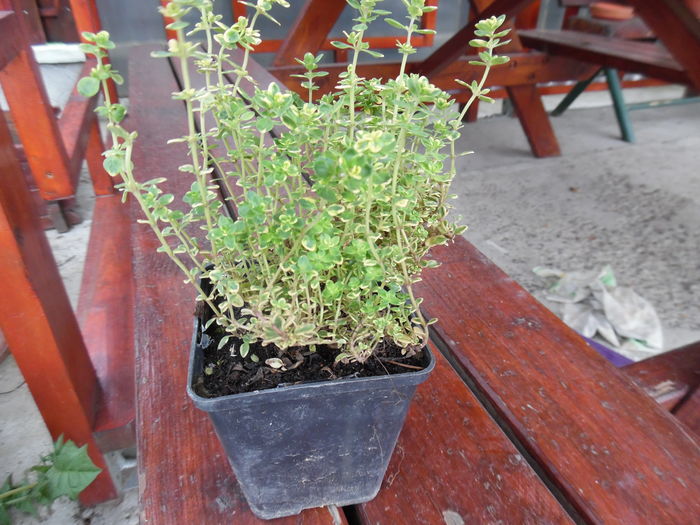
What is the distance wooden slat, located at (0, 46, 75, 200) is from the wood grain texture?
117 centimetres

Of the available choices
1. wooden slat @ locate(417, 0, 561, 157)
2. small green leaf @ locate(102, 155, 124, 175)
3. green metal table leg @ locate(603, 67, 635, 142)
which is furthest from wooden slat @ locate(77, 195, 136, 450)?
green metal table leg @ locate(603, 67, 635, 142)

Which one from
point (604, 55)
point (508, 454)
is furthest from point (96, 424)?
point (604, 55)

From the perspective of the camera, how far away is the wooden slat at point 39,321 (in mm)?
804

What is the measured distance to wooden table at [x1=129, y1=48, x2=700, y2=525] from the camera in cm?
58

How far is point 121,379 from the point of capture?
122cm

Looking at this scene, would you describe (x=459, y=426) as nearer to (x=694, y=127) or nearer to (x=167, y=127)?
(x=167, y=127)

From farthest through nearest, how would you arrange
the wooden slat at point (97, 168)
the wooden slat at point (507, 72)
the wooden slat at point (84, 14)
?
the wooden slat at point (507, 72) → the wooden slat at point (97, 168) → the wooden slat at point (84, 14)

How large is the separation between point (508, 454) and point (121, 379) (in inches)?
37.6

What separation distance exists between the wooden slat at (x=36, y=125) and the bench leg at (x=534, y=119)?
3.05 metres

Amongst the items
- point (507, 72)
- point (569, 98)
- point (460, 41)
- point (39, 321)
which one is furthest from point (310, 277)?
point (569, 98)

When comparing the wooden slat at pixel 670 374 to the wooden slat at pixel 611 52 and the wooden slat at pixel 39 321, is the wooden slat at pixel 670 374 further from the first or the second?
the wooden slat at pixel 611 52

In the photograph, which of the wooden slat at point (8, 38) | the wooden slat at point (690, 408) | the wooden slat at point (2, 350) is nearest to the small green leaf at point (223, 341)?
the wooden slat at point (8, 38)

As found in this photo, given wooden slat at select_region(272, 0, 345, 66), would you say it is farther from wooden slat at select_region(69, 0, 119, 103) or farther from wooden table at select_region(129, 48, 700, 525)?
wooden table at select_region(129, 48, 700, 525)

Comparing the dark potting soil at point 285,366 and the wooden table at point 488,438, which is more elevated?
the dark potting soil at point 285,366
